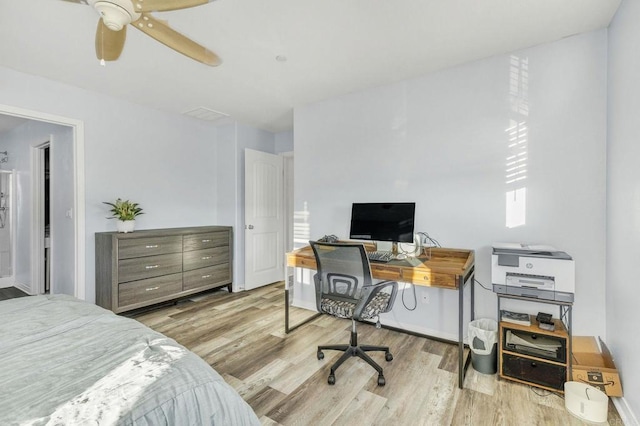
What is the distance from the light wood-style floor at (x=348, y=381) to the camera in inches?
67.5

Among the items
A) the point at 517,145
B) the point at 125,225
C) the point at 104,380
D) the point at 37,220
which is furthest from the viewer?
the point at 37,220

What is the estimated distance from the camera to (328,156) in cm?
340

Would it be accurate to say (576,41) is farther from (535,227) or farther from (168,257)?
(168,257)

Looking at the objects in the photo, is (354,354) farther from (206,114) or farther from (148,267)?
(206,114)

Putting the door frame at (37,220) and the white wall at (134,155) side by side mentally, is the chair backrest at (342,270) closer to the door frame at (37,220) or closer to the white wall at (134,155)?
the white wall at (134,155)

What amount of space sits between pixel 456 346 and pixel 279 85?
9.74 feet

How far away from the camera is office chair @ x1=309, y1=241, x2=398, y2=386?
2043mm

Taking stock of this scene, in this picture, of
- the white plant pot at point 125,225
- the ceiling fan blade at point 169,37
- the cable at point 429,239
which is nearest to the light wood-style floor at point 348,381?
the cable at point 429,239

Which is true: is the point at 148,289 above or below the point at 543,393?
above

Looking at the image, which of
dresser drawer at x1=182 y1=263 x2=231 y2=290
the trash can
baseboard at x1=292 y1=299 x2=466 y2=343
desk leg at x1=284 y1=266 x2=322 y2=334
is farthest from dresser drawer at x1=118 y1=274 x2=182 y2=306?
the trash can

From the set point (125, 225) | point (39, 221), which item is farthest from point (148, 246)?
point (39, 221)

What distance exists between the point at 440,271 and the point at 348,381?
1.00 m

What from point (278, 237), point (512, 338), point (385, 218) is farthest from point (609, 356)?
point (278, 237)

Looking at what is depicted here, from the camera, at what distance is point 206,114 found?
12.9 ft
